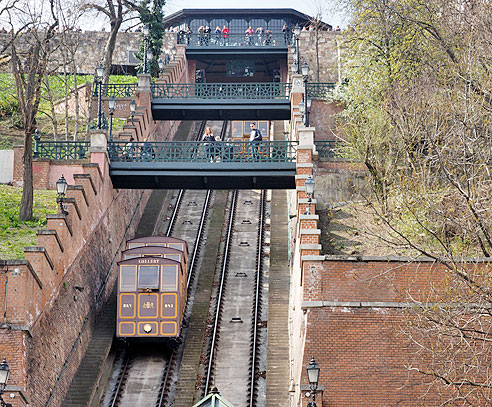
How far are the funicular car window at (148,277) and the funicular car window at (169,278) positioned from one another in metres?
0.19

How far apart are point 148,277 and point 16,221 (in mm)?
4937

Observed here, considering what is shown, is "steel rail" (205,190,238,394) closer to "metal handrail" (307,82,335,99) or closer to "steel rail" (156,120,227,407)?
"steel rail" (156,120,227,407)

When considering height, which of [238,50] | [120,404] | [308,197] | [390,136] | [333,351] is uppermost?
[238,50]

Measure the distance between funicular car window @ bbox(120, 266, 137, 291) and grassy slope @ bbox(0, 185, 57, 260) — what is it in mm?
2837

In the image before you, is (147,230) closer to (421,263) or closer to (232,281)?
(232,281)

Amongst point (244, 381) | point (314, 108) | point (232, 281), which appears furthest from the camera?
point (314, 108)

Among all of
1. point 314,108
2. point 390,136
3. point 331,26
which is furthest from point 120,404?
point 331,26

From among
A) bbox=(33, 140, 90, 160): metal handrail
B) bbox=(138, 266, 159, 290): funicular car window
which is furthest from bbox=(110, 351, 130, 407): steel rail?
bbox=(33, 140, 90, 160): metal handrail

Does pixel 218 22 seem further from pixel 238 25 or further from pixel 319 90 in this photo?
pixel 319 90

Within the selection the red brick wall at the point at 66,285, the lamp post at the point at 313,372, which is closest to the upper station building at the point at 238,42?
the red brick wall at the point at 66,285

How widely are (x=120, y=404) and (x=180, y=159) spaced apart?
28.2 ft

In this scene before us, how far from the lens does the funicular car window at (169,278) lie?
97.2 ft

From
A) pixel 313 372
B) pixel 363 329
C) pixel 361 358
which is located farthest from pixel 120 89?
pixel 313 372

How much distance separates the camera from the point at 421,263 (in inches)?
965
